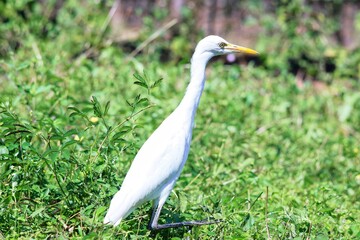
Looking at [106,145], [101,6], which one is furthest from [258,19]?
[106,145]

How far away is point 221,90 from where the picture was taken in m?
7.09

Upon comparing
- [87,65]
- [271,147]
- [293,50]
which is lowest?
[293,50]

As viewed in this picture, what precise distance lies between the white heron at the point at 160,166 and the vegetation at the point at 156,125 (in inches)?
3.6

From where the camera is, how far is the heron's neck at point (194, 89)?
12.6ft

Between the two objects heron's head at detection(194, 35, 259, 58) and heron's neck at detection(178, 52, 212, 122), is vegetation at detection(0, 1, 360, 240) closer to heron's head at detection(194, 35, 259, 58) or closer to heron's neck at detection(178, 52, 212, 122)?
heron's neck at detection(178, 52, 212, 122)

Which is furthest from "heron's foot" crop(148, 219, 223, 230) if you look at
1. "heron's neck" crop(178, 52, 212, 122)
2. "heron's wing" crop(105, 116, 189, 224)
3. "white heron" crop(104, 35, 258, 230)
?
"heron's neck" crop(178, 52, 212, 122)

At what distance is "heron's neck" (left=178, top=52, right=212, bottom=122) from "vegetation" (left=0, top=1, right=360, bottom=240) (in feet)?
0.54

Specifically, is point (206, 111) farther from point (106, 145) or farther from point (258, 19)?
point (258, 19)

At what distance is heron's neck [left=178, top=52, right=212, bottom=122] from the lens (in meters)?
3.84

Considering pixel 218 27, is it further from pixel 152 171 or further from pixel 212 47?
pixel 152 171

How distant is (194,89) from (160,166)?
456mm

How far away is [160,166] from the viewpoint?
147 inches

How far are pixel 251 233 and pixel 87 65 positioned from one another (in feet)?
10.3

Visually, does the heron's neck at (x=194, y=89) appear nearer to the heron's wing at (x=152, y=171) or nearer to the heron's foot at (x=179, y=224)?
the heron's wing at (x=152, y=171)
